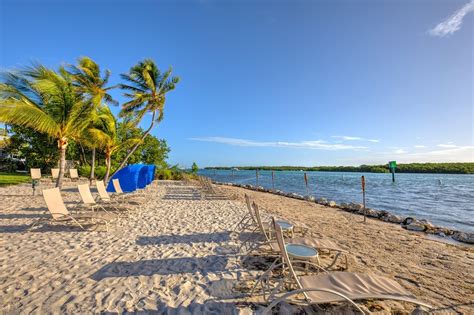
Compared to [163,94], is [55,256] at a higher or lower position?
lower

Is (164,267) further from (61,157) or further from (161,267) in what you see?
(61,157)

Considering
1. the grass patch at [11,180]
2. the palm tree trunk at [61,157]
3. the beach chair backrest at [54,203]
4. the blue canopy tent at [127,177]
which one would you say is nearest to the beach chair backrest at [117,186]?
the blue canopy tent at [127,177]

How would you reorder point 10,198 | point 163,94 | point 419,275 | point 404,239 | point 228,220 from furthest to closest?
point 163,94 < point 10,198 < point 228,220 < point 404,239 < point 419,275

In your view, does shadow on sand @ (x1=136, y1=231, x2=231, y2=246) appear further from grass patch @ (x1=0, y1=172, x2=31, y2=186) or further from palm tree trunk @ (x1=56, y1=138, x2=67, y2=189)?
grass patch @ (x1=0, y1=172, x2=31, y2=186)

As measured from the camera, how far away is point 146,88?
1509 centimetres

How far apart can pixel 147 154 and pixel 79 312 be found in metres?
22.1

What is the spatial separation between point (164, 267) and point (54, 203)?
12.1 feet

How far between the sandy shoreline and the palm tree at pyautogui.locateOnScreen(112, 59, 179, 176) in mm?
10001

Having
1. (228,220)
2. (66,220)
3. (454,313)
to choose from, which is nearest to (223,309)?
(454,313)

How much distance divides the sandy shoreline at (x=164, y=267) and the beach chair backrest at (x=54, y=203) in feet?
1.33

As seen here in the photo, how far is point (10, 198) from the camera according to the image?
351 inches

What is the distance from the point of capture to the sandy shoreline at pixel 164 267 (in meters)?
2.53

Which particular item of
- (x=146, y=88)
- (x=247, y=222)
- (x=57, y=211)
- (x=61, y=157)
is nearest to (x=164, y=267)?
(x=247, y=222)

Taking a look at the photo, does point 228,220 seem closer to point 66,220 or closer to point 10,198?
point 66,220
